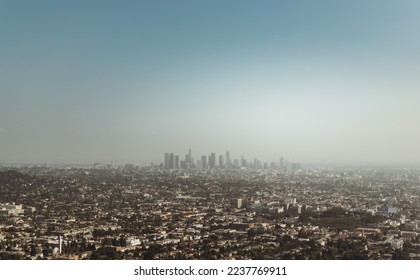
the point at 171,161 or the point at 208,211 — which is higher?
the point at 171,161

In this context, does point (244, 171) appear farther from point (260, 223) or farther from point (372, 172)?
point (372, 172)

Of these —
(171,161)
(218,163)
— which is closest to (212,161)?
(218,163)

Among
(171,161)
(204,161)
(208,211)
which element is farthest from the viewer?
(171,161)

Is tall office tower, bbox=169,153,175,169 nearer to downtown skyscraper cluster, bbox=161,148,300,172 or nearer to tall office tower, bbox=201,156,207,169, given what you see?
downtown skyscraper cluster, bbox=161,148,300,172

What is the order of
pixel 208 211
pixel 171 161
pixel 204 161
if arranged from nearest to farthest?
pixel 208 211, pixel 204 161, pixel 171 161

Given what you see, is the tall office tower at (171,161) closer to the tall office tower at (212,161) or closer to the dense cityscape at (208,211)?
the dense cityscape at (208,211)

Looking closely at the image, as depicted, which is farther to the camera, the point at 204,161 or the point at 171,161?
the point at 171,161

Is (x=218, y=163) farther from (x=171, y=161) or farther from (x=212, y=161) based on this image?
(x=171, y=161)

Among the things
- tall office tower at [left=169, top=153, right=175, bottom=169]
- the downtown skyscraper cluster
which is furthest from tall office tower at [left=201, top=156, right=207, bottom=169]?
tall office tower at [left=169, top=153, right=175, bottom=169]
